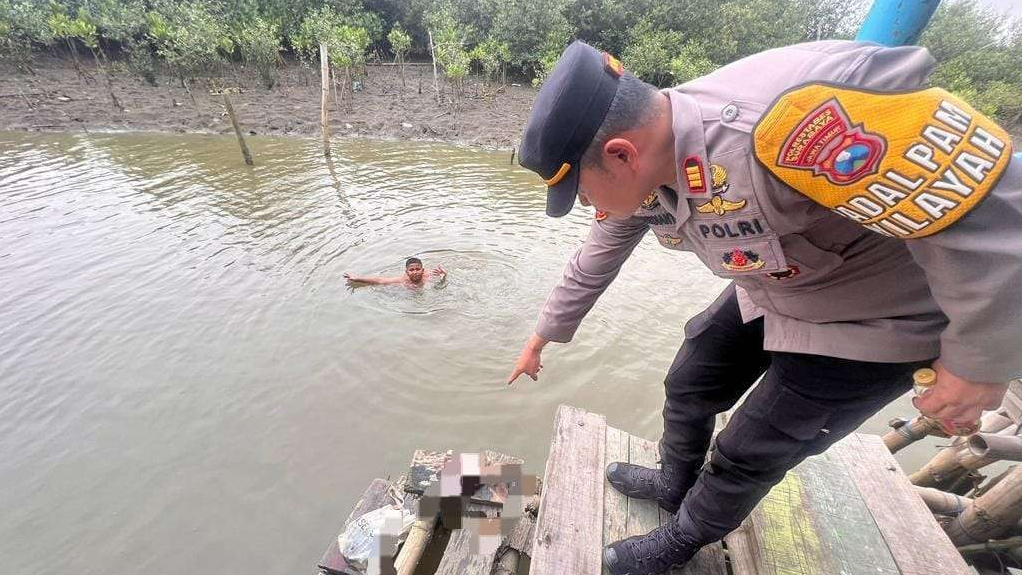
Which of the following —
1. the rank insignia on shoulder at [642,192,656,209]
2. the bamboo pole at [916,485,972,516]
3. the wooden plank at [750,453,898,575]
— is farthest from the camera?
the bamboo pole at [916,485,972,516]

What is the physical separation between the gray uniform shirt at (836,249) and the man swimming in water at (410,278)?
13.7 ft

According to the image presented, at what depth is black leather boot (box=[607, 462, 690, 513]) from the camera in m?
1.99

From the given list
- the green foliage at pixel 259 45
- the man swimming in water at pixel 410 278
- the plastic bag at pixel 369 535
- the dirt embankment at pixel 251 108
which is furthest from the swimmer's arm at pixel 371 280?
the green foliage at pixel 259 45

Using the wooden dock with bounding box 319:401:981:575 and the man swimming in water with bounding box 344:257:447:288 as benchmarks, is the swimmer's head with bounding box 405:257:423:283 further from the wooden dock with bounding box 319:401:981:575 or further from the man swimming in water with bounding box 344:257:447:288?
the wooden dock with bounding box 319:401:981:575

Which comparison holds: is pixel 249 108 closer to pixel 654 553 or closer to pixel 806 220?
pixel 654 553

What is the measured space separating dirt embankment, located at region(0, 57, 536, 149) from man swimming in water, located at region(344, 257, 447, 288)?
8.87 metres

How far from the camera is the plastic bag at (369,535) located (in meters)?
2.13

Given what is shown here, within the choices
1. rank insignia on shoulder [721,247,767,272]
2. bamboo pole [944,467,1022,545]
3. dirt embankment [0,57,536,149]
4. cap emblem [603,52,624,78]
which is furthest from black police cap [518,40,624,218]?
dirt embankment [0,57,536,149]

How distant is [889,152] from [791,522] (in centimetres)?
179

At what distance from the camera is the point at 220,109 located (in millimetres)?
15375

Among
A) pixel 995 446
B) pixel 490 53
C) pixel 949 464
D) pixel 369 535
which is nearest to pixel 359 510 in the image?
pixel 369 535

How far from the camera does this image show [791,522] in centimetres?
200

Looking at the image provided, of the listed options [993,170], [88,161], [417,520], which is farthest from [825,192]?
[88,161]

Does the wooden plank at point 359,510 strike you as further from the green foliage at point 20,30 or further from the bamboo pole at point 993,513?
the green foliage at point 20,30
